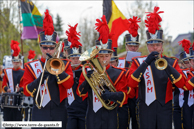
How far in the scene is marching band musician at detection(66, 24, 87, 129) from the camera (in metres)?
6.83

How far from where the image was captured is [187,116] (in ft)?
22.6

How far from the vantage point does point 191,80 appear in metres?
6.09

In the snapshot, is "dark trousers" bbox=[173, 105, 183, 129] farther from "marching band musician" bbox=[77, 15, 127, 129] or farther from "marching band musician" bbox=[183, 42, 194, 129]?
"marching band musician" bbox=[77, 15, 127, 129]

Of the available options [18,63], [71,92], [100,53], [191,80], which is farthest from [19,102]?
[191,80]

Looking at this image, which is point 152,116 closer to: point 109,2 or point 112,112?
point 112,112

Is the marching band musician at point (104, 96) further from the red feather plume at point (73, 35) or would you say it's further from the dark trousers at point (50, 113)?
the red feather plume at point (73, 35)

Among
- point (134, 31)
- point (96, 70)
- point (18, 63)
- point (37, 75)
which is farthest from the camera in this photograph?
point (18, 63)

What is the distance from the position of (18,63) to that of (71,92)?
3.77 meters

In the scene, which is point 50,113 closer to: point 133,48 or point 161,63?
point 161,63

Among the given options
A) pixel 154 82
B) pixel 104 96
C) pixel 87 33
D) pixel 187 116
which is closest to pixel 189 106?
pixel 187 116

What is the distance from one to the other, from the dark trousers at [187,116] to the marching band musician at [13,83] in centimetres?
489

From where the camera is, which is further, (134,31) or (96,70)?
(134,31)

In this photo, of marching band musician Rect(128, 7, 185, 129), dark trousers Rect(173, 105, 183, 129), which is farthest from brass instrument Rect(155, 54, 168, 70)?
dark trousers Rect(173, 105, 183, 129)

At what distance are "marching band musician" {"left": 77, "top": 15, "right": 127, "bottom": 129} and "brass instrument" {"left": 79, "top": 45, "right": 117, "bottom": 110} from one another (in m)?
0.08
